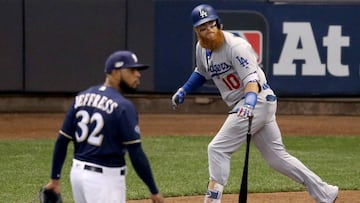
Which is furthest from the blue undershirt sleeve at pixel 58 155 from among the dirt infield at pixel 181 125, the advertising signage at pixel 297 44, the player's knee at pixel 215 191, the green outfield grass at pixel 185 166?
the advertising signage at pixel 297 44

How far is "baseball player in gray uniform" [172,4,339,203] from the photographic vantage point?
27.2 feet

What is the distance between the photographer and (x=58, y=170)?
6645mm

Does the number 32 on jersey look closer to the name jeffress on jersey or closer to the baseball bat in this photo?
the name jeffress on jersey

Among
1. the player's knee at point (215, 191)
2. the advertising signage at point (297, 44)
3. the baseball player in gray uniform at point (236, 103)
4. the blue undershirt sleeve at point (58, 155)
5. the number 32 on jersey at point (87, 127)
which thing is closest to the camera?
the number 32 on jersey at point (87, 127)

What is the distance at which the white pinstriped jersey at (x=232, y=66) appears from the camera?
8297mm

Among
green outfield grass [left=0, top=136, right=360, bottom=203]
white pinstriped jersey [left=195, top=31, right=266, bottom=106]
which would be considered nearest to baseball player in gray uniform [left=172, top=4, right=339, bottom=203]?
white pinstriped jersey [left=195, top=31, right=266, bottom=106]

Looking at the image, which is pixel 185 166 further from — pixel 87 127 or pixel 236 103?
pixel 87 127

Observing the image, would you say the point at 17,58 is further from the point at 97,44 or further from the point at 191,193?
the point at 191,193

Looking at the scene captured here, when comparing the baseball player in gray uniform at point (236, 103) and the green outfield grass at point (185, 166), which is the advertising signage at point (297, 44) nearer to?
the green outfield grass at point (185, 166)

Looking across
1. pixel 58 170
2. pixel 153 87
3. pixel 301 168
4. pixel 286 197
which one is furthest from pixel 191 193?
pixel 153 87

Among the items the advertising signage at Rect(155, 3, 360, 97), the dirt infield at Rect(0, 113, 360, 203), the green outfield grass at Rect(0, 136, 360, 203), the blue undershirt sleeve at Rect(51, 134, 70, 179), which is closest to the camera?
the blue undershirt sleeve at Rect(51, 134, 70, 179)

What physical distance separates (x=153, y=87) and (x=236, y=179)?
664 centimetres

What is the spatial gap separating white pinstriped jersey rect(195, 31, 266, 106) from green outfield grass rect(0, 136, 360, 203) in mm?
1896

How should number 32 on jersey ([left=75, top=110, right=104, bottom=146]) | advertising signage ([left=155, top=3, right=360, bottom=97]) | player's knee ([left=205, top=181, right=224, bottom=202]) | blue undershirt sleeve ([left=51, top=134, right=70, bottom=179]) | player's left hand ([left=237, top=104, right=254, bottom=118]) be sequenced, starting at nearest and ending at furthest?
number 32 on jersey ([left=75, top=110, right=104, bottom=146]) → blue undershirt sleeve ([left=51, top=134, right=70, bottom=179]) → player's left hand ([left=237, top=104, right=254, bottom=118]) → player's knee ([left=205, top=181, right=224, bottom=202]) → advertising signage ([left=155, top=3, right=360, bottom=97])
